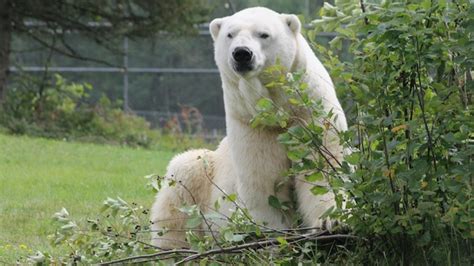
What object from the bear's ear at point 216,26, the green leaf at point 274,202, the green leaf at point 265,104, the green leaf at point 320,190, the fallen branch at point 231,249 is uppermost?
the bear's ear at point 216,26

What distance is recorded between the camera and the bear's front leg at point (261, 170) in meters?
5.62

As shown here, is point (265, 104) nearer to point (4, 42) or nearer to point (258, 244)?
point (258, 244)

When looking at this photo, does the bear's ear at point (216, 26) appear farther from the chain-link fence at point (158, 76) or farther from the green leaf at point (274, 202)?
the chain-link fence at point (158, 76)

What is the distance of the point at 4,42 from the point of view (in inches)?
702

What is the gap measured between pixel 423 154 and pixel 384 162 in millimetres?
282

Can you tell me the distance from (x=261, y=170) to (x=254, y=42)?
2.32ft

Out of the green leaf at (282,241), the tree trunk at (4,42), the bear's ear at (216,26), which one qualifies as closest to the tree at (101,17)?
the tree trunk at (4,42)

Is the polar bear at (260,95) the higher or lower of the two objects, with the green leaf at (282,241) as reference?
higher

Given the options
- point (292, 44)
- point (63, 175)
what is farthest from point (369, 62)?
point (63, 175)

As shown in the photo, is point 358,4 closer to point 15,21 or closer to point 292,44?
point 292,44

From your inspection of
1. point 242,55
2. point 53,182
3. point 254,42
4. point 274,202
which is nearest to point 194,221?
point 274,202

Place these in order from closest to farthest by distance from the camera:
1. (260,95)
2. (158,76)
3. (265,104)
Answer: (265,104) → (260,95) → (158,76)

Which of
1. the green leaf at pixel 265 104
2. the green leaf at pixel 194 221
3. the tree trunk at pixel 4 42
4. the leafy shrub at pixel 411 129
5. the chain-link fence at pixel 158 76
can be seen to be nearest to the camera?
the leafy shrub at pixel 411 129

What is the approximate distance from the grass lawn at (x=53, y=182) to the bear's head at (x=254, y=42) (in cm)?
170
